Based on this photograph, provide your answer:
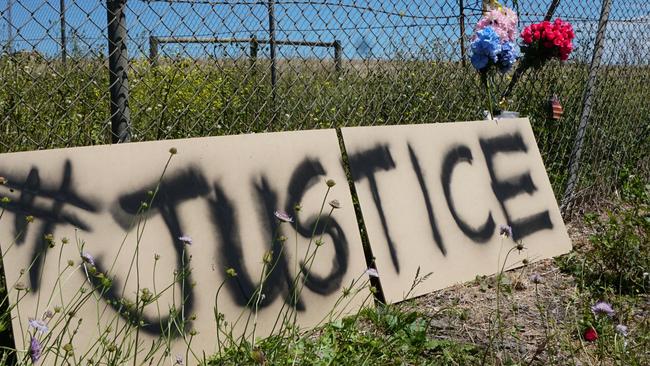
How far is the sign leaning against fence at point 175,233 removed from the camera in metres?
2.38

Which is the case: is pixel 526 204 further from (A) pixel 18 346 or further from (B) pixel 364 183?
(A) pixel 18 346

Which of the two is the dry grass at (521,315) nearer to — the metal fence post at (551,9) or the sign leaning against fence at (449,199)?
the sign leaning against fence at (449,199)

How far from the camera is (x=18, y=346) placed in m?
2.25

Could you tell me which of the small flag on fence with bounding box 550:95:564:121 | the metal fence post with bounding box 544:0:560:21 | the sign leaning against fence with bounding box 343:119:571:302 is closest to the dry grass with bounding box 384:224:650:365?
the sign leaning against fence with bounding box 343:119:571:302

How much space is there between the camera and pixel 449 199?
3.66m

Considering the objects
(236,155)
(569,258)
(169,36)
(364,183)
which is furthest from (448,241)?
(169,36)

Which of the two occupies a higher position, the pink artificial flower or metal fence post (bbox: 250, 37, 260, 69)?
metal fence post (bbox: 250, 37, 260, 69)

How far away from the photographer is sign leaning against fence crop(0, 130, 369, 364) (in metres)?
2.38

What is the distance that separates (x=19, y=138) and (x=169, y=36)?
71 cm

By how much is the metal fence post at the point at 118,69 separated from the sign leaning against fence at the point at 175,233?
25 centimetres

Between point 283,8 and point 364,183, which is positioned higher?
point 283,8

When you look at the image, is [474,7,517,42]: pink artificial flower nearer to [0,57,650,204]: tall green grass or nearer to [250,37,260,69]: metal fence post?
[0,57,650,204]: tall green grass

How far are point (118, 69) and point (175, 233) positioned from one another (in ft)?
2.21

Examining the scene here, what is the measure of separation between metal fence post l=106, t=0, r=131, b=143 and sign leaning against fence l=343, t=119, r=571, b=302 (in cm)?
97
